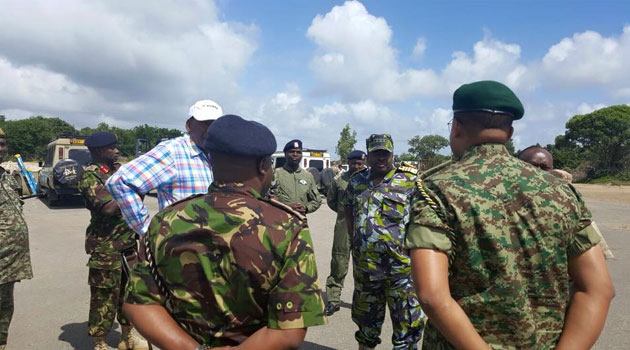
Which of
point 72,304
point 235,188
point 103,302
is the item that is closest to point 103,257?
point 103,302

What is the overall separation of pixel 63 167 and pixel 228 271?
42.7 ft

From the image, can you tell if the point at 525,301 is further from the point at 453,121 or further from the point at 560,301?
the point at 453,121

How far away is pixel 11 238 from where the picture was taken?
3.06m

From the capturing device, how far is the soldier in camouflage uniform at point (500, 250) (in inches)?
54.7

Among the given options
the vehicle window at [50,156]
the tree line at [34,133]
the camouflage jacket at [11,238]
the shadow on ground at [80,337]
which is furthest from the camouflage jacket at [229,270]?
the tree line at [34,133]

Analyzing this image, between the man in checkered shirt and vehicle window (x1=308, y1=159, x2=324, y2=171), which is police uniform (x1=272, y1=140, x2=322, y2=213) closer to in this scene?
the man in checkered shirt

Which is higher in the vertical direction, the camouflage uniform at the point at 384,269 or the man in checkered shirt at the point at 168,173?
the man in checkered shirt at the point at 168,173

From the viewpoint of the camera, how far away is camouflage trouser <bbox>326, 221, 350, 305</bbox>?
478 centimetres

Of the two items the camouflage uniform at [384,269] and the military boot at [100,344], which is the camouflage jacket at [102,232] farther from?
the camouflage uniform at [384,269]

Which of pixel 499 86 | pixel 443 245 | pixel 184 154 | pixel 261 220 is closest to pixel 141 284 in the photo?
pixel 261 220

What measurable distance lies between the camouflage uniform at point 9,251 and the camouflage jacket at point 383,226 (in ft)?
8.64

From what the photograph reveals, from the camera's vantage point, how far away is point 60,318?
4367 mm

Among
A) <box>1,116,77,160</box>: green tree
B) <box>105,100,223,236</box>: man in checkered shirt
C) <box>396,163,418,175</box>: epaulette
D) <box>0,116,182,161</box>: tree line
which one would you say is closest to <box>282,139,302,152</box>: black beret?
<box>396,163,418,175</box>: epaulette

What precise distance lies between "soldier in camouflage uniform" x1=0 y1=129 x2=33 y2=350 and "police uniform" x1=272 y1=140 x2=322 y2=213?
3.18m
